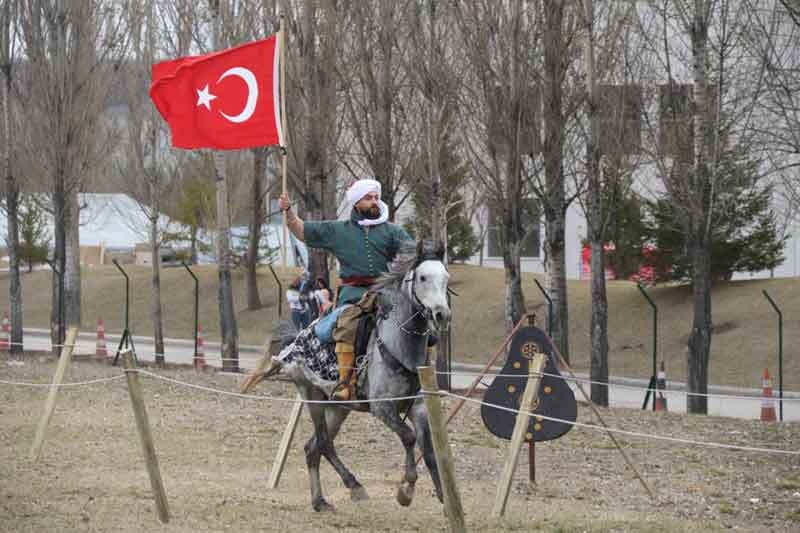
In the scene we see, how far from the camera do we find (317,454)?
35.0ft

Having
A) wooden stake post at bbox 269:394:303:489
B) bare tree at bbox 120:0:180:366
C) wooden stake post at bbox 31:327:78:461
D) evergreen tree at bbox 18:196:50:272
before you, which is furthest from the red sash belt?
evergreen tree at bbox 18:196:50:272

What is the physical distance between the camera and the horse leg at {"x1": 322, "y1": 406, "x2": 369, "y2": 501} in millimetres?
10711

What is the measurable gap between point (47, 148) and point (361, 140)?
7.67 metres

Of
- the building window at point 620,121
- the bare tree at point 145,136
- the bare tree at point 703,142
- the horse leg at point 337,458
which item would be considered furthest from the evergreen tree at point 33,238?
the horse leg at point 337,458

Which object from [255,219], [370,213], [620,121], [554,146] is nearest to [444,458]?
[370,213]

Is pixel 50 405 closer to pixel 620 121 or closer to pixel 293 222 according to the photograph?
pixel 293 222

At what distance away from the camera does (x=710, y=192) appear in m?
19.4

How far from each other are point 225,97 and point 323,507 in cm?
434

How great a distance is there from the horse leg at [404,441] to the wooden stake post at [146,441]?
172 centimetres

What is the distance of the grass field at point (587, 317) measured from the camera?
1124 inches

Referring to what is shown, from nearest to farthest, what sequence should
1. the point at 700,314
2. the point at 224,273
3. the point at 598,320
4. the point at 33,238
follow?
the point at 700,314 < the point at 598,320 < the point at 224,273 < the point at 33,238

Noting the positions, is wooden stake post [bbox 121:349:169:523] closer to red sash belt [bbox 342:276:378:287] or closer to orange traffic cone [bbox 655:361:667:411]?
red sash belt [bbox 342:276:378:287]

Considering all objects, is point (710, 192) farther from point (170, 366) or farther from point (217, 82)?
point (170, 366)

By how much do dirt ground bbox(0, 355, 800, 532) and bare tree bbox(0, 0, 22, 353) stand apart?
1138cm
